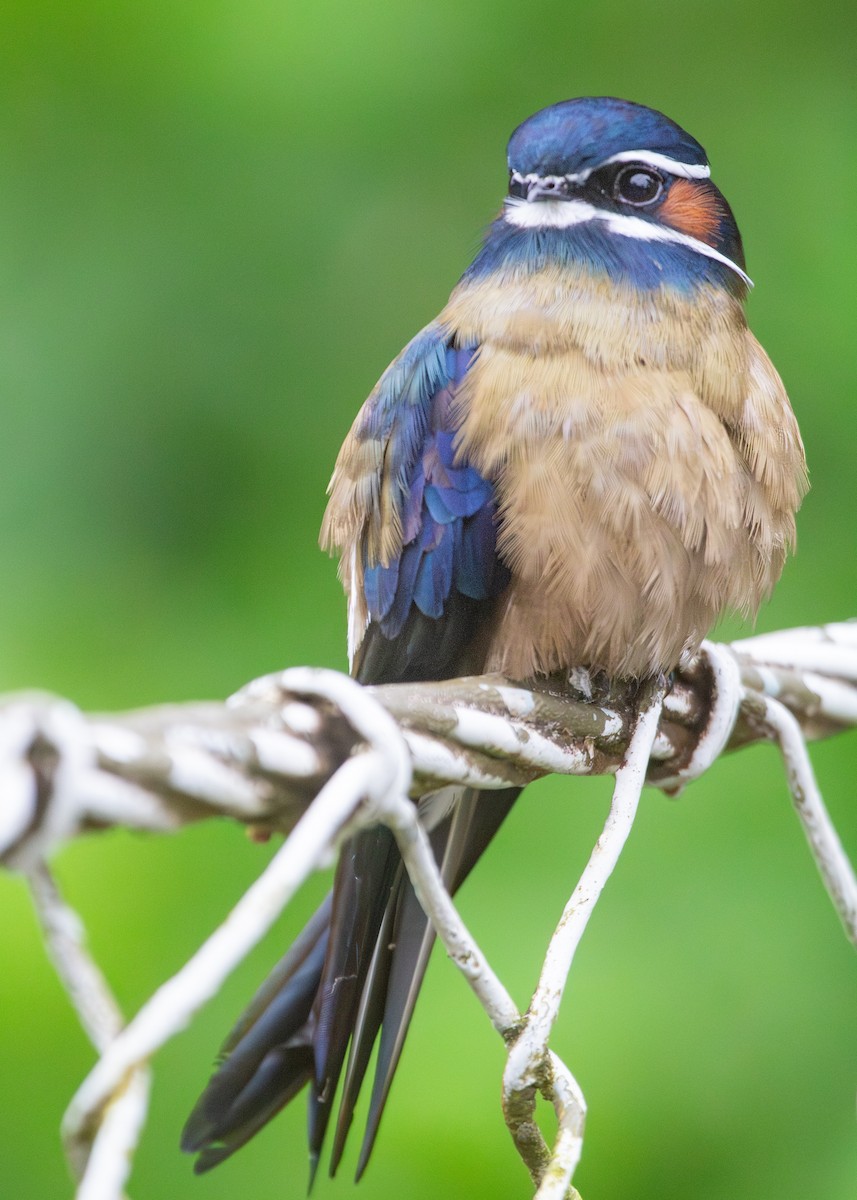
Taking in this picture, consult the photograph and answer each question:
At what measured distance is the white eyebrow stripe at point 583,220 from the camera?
4.76 feet

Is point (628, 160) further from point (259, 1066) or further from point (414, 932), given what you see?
point (259, 1066)

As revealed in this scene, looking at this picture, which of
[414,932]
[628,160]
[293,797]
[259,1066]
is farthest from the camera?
[628,160]

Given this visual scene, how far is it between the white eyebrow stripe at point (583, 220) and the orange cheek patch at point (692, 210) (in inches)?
0.6

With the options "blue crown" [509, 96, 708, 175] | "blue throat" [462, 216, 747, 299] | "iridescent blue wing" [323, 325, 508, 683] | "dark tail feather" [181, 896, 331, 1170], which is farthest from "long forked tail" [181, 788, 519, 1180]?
"blue crown" [509, 96, 708, 175]

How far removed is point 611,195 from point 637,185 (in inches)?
1.2

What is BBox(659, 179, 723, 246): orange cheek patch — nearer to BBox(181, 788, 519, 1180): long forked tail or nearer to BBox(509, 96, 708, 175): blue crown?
BBox(509, 96, 708, 175): blue crown

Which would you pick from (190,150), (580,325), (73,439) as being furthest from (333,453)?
(580,325)

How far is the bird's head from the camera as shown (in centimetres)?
142

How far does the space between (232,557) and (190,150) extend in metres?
0.67

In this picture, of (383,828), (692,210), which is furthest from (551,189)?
(383,828)

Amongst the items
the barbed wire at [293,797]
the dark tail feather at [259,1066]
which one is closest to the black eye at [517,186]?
the barbed wire at [293,797]

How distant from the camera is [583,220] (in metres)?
1.45

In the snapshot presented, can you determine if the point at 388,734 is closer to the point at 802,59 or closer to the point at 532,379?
the point at 532,379

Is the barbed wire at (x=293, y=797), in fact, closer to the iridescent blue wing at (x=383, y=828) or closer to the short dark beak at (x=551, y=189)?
the iridescent blue wing at (x=383, y=828)
